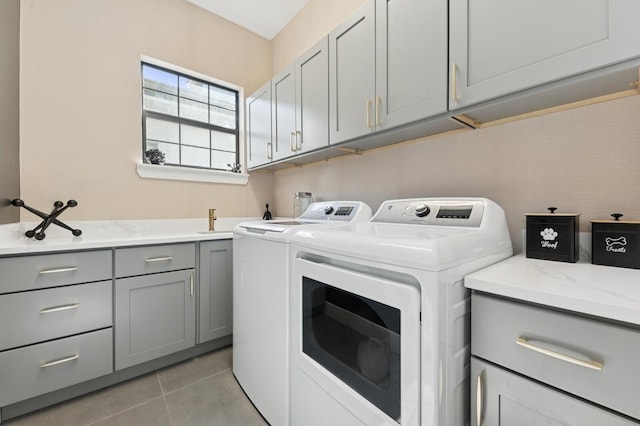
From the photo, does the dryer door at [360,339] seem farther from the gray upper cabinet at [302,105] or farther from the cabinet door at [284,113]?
the cabinet door at [284,113]

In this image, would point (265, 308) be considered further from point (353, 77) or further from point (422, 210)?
point (353, 77)

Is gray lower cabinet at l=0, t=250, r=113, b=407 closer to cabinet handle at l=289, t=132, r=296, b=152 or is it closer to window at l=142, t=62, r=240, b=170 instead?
window at l=142, t=62, r=240, b=170

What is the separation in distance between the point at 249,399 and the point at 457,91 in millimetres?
1972

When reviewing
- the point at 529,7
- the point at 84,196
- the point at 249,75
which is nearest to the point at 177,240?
the point at 84,196

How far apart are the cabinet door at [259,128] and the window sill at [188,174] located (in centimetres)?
21

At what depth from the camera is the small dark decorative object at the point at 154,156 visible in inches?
90.4

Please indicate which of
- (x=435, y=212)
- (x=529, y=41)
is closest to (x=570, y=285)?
(x=435, y=212)

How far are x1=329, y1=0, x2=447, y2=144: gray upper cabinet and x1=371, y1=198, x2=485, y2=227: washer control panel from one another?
1.35ft

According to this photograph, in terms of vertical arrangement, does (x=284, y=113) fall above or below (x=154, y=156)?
above

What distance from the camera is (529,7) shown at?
90 centimetres

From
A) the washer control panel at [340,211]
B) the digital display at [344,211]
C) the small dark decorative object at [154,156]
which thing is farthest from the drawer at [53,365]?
the digital display at [344,211]

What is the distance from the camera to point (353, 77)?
5.07ft

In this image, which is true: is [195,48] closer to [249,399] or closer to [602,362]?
[249,399]

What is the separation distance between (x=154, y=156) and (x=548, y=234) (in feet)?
9.03
